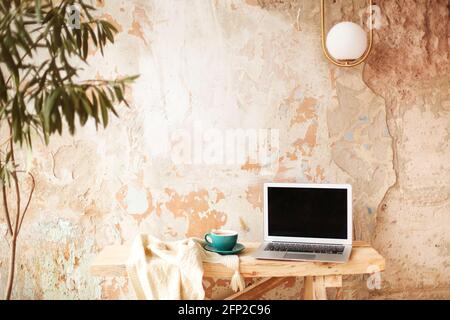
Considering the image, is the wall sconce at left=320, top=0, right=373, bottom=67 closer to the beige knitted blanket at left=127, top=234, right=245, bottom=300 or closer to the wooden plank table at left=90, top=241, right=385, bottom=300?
the wooden plank table at left=90, top=241, right=385, bottom=300

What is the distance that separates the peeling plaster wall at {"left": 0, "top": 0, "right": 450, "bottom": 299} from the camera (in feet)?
7.87

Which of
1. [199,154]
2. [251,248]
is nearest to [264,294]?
[251,248]

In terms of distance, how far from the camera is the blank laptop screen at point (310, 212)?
2219mm

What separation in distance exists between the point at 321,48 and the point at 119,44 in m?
0.94

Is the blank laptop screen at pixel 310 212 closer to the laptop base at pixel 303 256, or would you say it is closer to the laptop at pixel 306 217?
the laptop at pixel 306 217

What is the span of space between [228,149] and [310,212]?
19.4 inches

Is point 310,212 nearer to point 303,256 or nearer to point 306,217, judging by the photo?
point 306,217

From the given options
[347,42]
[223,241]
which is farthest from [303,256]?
[347,42]

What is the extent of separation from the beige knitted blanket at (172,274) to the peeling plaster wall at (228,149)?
416 millimetres

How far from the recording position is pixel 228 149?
2432mm

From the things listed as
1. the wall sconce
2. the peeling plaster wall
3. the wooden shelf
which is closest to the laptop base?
the wooden shelf

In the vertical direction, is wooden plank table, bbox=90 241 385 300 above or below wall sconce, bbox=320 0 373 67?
below

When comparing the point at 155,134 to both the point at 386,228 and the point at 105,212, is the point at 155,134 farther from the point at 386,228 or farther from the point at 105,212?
the point at 386,228

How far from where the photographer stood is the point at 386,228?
2.44 metres
